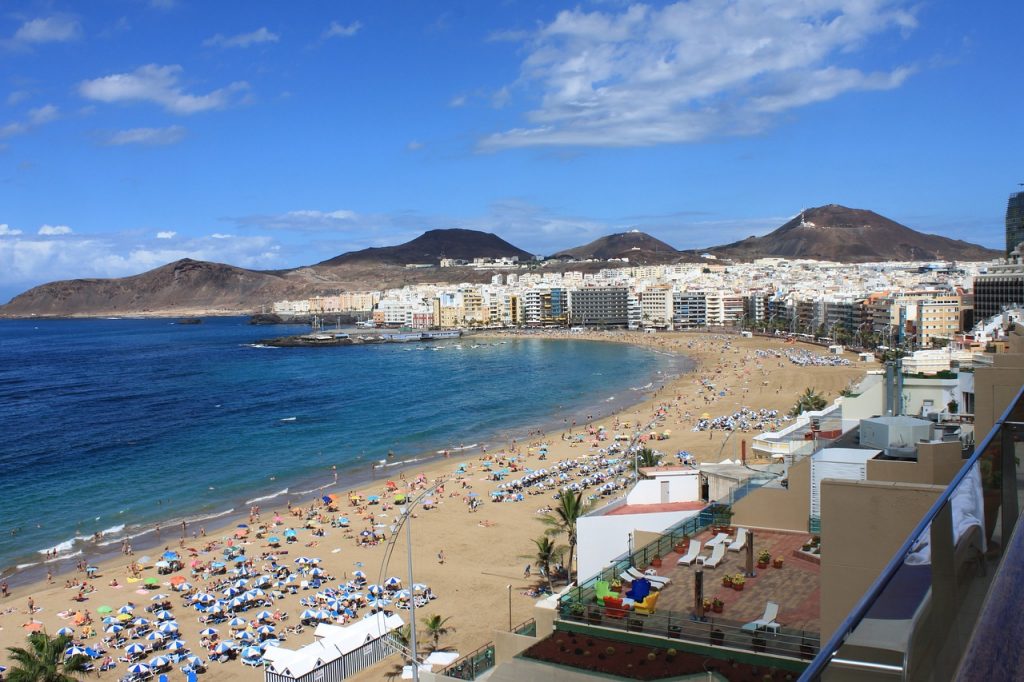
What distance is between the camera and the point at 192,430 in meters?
39.5

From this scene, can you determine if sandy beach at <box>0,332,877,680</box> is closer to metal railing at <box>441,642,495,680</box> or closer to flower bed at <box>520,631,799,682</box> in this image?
metal railing at <box>441,642,495,680</box>

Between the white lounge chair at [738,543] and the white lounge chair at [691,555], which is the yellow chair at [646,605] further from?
the white lounge chair at [738,543]

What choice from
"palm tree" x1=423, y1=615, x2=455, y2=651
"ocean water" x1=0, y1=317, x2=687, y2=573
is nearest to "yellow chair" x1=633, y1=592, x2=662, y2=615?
"palm tree" x1=423, y1=615, x2=455, y2=651

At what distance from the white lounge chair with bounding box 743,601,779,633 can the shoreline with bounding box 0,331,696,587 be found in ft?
60.4

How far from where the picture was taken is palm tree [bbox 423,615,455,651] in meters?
14.3

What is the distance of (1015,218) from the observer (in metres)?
102

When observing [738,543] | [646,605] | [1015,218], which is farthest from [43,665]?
[1015,218]

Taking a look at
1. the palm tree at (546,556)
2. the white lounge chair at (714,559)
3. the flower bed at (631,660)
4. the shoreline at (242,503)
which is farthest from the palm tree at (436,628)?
the shoreline at (242,503)

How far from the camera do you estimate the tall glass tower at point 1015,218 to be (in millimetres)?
100000

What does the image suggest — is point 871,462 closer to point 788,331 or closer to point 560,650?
point 560,650

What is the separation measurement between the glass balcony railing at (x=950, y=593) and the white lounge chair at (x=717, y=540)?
740 centimetres

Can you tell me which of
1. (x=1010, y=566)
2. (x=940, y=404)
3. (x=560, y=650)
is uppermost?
(x=1010, y=566)

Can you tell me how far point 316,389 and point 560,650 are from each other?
4775cm

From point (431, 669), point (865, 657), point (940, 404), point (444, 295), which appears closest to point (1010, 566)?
point (865, 657)
